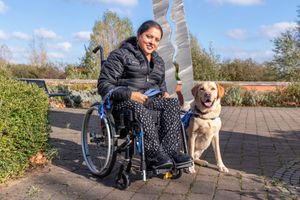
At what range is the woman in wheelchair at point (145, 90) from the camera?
12.5 feet

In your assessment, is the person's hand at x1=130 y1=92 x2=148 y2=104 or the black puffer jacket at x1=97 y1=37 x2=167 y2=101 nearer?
the person's hand at x1=130 y1=92 x2=148 y2=104

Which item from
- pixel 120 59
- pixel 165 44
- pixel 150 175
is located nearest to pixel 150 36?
pixel 120 59

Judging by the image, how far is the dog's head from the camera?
15.1 feet

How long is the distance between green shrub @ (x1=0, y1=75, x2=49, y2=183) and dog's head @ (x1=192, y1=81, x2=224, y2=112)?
5.87ft

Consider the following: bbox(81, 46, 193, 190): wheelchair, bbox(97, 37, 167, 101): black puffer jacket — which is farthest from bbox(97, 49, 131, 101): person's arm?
bbox(81, 46, 193, 190): wheelchair

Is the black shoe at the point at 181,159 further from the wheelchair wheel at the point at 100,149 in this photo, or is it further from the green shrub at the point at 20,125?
the green shrub at the point at 20,125

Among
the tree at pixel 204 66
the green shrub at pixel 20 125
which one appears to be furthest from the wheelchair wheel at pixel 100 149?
the tree at pixel 204 66

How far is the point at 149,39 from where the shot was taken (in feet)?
14.1

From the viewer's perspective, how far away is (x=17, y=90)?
4316 mm

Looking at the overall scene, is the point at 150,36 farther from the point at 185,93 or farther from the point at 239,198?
the point at 185,93

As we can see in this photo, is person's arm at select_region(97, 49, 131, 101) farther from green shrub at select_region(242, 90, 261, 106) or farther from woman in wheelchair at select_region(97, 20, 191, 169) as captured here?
green shrub at select_region(242, 90, 261, 106)

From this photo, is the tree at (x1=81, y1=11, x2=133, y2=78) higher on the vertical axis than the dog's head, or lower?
higher

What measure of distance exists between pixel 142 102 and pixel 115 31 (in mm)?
28671

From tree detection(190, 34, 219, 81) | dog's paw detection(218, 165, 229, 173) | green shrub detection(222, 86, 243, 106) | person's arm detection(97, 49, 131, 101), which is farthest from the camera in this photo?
tree detection(190, 34, 219, 81)
